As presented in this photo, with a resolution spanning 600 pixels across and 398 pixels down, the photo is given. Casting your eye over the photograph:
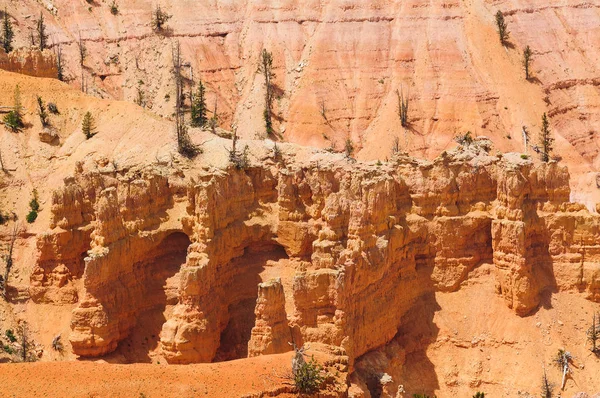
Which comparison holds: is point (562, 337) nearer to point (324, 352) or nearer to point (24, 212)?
point (324, 352)

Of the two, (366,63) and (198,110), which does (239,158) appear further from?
(366,63)

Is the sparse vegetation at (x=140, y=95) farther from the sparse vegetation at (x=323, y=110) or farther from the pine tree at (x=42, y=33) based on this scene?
the sparse vegetation at (x=323, y=110)

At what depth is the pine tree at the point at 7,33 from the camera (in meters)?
77.4

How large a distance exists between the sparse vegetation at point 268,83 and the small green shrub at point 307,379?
53791 mm

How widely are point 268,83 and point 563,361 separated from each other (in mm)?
56608

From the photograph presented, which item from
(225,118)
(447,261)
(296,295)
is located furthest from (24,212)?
(225,118)

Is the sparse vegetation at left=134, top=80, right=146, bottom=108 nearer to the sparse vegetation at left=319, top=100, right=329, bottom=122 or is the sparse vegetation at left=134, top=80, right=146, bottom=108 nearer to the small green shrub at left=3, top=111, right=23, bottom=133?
the sparse vegetation at left=319, top=100, right=329, bottom=122

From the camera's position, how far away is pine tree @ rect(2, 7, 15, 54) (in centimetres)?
7744

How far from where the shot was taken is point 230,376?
32.4 m

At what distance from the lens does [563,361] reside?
3997cm

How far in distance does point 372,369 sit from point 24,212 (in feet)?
74.8

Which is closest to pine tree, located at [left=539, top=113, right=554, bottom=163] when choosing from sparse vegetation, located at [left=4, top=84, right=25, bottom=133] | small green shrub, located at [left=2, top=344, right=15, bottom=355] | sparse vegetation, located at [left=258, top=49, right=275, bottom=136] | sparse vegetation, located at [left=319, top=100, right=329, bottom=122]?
sparse vegetation, located at [left=319, top=100, right=329, bottom=122]

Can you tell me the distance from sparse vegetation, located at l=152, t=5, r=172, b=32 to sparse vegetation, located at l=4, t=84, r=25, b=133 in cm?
3810

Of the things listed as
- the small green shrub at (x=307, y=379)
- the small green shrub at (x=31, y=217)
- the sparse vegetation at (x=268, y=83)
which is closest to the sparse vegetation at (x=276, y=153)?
the small green shrub at (x=31, y=217)
